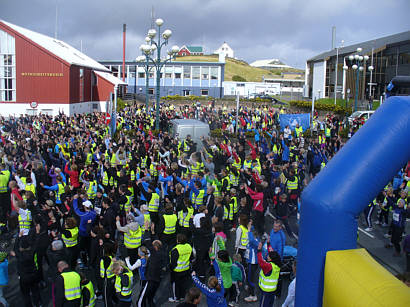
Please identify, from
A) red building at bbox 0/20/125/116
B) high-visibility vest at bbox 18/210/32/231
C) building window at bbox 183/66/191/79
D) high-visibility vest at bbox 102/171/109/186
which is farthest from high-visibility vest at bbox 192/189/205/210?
building window at bbox 183/66/191/79

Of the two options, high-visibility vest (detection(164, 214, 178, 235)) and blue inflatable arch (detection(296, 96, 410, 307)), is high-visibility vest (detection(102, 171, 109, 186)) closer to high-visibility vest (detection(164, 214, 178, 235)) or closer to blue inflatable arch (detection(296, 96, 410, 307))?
high-visibility vest (detection(164, 214, 178, 235))

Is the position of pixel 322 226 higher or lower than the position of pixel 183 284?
higher

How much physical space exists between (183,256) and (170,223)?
1.33 meters

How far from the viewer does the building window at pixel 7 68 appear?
35.5 m

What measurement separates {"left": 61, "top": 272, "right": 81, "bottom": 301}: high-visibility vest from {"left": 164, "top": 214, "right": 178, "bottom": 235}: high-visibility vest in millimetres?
2539

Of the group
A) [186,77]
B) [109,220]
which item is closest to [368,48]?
[186,77]

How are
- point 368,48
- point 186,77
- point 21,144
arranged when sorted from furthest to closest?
point 186,77 < point 368,48 < point 21,144

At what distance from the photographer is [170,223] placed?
304 inches

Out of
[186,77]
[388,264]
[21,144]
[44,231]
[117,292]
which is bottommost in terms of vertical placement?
[388,264]

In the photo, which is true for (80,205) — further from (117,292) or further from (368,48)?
(368,48)

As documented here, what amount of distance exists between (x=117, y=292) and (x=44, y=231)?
2.05m

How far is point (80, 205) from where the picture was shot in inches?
321

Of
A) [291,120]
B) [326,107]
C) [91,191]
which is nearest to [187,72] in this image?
[326,107]

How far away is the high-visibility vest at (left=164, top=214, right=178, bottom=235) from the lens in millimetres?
7680
